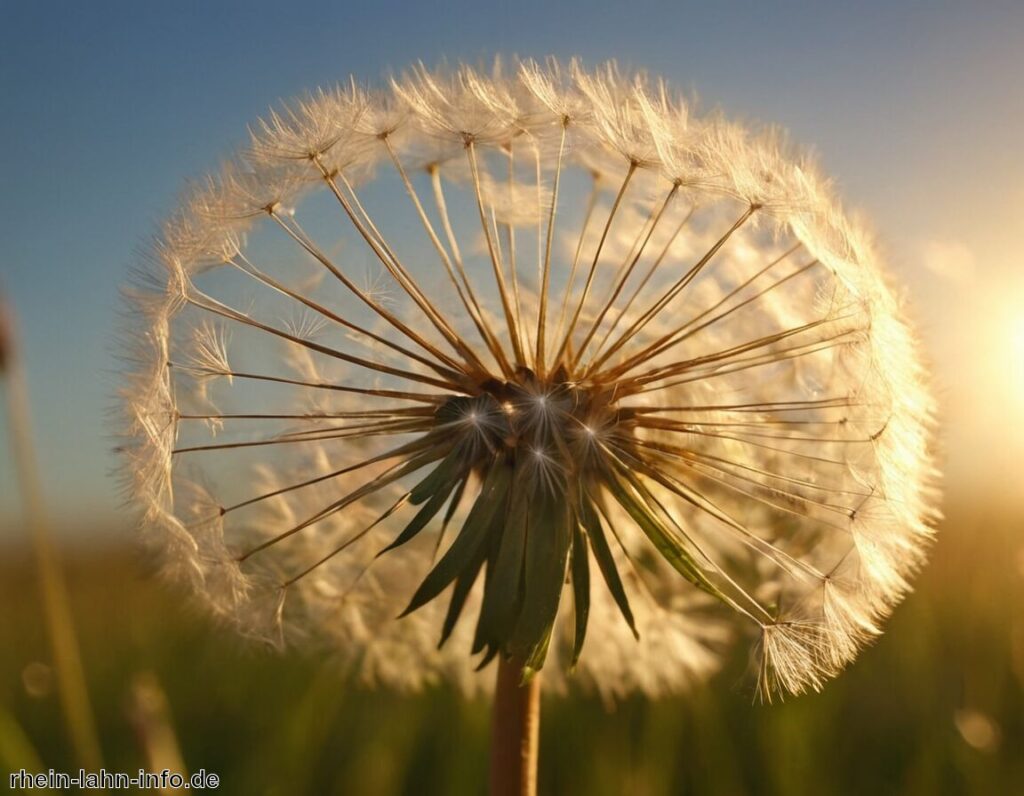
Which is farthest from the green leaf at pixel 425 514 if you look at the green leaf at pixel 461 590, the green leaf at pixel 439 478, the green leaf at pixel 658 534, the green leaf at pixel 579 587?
the green leaf at pixel 658 534

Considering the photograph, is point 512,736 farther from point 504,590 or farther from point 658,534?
point 658,534

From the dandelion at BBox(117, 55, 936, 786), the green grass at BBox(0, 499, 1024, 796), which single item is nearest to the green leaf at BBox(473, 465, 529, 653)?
the dandelion at BBox(117, 55, 936, 786)

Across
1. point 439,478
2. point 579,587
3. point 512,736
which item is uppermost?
point 439,478

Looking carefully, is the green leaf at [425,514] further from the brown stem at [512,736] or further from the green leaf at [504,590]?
the brown stem at [512,736]

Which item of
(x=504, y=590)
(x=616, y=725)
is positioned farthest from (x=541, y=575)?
(x=616, y=725)

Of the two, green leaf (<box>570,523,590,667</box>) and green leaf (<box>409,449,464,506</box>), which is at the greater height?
green leaf (<box>409,449,464,506</box>)

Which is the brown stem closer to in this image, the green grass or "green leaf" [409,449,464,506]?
"green leaf" [409,449,464,506]

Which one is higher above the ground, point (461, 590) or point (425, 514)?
point (425, 514)
